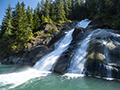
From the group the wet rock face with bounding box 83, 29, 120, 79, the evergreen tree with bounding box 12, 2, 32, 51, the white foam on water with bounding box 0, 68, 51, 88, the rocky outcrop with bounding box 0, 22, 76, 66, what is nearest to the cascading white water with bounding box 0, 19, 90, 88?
the white foam on water with bounding box 0, 68, 51, 88

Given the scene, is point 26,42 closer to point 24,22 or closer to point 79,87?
point 24,22

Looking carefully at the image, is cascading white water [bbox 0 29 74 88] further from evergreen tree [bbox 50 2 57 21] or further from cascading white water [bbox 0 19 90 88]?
evergreen tree [bbox 50 2 57 21]

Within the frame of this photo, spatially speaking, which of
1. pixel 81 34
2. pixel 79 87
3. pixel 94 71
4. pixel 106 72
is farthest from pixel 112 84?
pixel 81 34

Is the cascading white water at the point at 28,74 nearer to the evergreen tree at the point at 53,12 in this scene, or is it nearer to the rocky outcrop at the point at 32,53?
the rocky outcrop at the point at 32,53

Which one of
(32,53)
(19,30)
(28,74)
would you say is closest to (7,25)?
(19,30)

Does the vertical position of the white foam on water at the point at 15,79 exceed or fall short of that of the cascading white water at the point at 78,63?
it falls short

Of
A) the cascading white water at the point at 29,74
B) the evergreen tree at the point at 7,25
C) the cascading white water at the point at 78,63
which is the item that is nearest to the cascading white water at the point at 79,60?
the cascading white water at the point at 78,63

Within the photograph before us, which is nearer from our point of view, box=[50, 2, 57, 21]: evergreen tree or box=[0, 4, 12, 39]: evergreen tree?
box=[0, 4, 12, 39]: evergreen tree

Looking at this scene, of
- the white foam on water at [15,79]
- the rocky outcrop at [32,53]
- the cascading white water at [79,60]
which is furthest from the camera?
the rocky outcrop at [32,53]

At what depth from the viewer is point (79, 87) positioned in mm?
7332

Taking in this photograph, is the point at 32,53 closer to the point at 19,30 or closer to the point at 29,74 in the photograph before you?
the point at 29,74

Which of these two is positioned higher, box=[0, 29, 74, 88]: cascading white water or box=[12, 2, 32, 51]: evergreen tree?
box=[12, 2, 32, 51]: evergreen tree

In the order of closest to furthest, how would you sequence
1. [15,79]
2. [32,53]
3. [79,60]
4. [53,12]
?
[15,79] < [79,60] < [32,53] < [53,12]

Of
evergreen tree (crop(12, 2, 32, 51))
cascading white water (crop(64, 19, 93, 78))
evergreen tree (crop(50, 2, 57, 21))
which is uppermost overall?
evergreen tree (crop(50, 2, 57, 21))
